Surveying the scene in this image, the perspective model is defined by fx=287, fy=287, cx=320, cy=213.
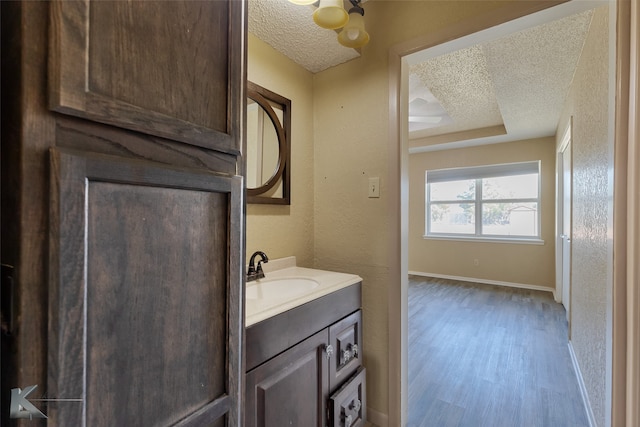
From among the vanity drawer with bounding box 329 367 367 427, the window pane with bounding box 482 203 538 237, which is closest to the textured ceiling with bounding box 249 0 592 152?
the window pane with bounding box 482 203 538 237

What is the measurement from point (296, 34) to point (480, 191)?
4389 millimetres

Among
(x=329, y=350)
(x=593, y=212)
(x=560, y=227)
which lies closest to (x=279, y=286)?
(x=329, y=350)

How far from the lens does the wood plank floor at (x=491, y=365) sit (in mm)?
1670

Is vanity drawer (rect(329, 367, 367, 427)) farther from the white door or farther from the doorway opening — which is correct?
the white door

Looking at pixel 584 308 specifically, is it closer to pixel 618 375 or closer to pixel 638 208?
pixel 618 375

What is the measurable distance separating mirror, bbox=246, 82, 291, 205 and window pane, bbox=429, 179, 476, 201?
418 centimetres

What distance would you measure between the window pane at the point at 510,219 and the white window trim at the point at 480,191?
6 centimetres

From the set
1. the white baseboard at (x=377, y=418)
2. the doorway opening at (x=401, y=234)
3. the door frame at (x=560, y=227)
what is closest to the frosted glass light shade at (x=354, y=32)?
the doorway opening at (x=401, y=234)

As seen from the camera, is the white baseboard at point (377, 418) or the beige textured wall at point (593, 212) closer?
the beige textured wall at point (593, 212)

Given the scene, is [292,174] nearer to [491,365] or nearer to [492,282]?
[491,365]

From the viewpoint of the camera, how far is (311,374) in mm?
1115

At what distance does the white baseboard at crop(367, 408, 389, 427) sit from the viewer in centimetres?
153

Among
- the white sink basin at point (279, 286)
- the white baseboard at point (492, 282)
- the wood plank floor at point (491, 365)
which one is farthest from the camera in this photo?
the white baseboard at point (492, 282)

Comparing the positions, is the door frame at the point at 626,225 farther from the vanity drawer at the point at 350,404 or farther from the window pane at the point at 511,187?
the window pane at the point at 511,187
